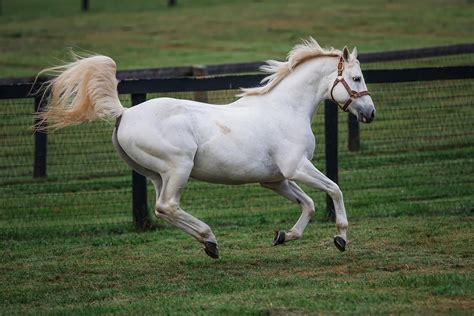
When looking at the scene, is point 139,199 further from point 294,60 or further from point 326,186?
point 326,186

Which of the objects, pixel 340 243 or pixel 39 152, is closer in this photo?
pixel 340 243

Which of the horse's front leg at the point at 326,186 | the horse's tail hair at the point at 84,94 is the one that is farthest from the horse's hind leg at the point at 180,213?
the horse's front leg at the point at 326,186

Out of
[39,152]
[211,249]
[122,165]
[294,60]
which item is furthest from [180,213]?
[122,165]

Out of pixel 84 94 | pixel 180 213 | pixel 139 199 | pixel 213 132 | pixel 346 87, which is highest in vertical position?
pixel 346 87

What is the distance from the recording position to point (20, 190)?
13.8 metres

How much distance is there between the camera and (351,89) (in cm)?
993

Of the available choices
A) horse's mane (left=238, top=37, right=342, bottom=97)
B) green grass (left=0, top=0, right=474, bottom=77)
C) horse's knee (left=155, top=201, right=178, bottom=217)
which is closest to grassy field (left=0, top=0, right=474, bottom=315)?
horse's knee (left=155, top=201, right=178, bottom=217)

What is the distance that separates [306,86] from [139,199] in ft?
9.37

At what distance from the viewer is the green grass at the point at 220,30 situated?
29.4m

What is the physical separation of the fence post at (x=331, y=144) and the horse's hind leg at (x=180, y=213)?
2998 millimetres

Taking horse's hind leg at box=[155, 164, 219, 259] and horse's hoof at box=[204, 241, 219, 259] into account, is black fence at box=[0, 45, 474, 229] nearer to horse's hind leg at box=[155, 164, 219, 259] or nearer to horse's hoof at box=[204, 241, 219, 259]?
horse's hind leg at box=[155, 164, 219, 259]

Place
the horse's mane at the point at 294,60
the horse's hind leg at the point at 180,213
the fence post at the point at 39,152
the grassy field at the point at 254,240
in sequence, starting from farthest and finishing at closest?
the fence post at the point at 39,152 → the horse's mane at the point at 294,60 → the horse's hind leg at the point at 180,213 → the grassy field at the point at 254,240

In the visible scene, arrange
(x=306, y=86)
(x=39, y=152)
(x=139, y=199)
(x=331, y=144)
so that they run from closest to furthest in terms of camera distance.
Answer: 1. (x=306, y=86)
2. (x=139, y=199)
3. (x=331, y=144)
4. (x=39, y=152)

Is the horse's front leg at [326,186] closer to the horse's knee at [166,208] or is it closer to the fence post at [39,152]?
the horse's knee at [166,208]
